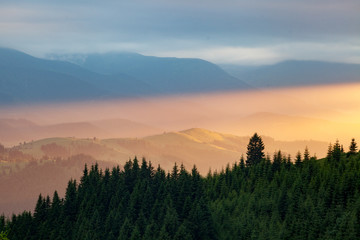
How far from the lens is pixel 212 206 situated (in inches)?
6673

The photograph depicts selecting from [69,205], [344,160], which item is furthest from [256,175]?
[69,205]

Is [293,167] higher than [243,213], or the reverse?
[293,167]

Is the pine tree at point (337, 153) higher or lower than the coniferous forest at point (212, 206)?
higher

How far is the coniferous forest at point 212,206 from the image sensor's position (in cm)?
13964

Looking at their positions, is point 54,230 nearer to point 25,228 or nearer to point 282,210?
point 25,228

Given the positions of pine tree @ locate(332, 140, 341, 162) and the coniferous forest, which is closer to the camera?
the coniferous forest

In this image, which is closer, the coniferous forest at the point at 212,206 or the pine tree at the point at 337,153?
the coniferous forest at the point at 212,206

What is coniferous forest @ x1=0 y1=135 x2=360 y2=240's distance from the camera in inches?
5498

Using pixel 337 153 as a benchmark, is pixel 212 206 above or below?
below

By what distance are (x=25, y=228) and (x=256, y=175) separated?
82.5 metres

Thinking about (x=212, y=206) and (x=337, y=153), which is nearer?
(x=212, y=206)

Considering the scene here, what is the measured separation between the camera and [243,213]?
504 feet

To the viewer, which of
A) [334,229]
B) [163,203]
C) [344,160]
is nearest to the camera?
[334,229]

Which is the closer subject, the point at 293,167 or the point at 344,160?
the point at 344,160
